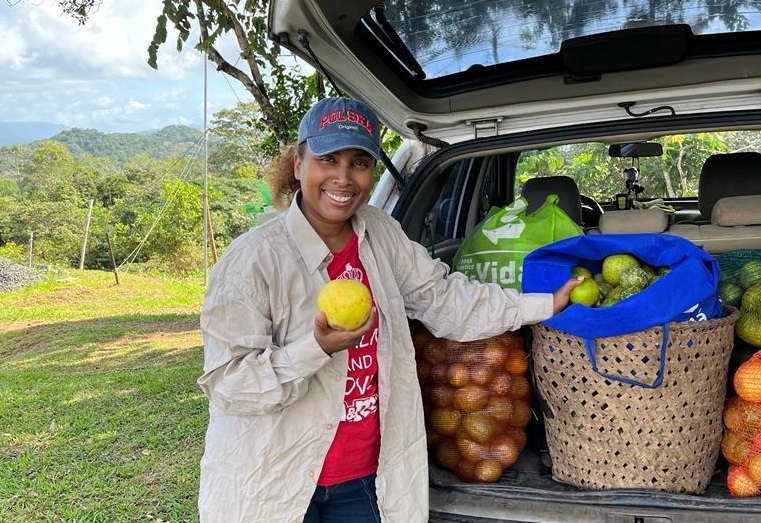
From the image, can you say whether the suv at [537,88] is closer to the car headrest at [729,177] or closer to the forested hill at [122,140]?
the car headrest at [729,177]

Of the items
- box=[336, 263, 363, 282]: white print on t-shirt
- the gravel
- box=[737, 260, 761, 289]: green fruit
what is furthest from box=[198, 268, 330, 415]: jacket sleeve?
the gravel

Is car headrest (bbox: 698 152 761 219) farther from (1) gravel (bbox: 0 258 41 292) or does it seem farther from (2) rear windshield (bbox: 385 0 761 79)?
(1) gravel (bbox: 0 258 41 292)

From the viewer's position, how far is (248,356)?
5.05ft

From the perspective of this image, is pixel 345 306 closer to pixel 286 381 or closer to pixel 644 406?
pixel 286 381

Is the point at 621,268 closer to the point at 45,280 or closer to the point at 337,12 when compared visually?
the point at 337,12

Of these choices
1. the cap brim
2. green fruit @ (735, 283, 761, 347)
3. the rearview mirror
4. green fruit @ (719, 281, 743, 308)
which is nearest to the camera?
→ the cap brim

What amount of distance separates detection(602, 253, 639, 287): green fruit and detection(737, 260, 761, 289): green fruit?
1.55 feet

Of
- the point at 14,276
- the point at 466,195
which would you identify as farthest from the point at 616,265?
the point at 14,276

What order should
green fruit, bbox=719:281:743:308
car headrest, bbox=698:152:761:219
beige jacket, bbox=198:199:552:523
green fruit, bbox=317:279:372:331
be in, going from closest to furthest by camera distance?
1. green fruit, bbox=317:279:372:331
2. beige jacket, bbox=198:199:552:523
3. green fruit, bbox=719:281:743:308
4. car headrest, bbox=698:152:761:219

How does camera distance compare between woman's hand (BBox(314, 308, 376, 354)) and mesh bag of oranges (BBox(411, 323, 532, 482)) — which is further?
mesh bag of oranges (BBox(411, 323, 532, 482))

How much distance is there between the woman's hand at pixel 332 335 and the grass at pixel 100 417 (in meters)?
2.25

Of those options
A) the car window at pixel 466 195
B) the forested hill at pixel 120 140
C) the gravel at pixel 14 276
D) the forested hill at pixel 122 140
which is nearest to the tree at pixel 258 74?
the car window at pixel 466 195

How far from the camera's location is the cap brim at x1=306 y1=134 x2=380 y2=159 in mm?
1679

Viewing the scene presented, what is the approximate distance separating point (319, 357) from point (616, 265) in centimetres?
97
